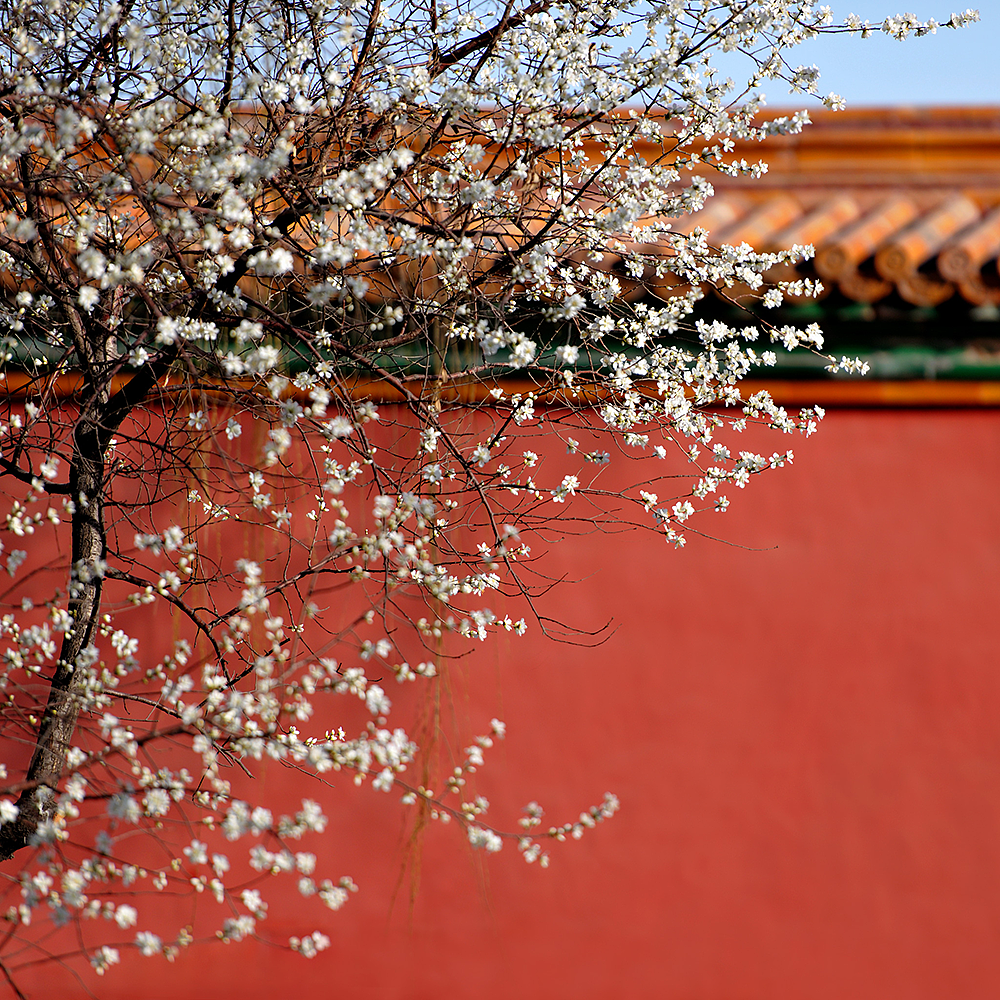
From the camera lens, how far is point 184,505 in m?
3.11

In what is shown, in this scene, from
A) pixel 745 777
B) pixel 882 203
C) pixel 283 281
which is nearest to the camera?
pixel 283 281

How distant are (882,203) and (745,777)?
2170 mm

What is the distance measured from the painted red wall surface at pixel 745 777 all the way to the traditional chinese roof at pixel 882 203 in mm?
488

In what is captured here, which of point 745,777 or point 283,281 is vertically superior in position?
point 283,281

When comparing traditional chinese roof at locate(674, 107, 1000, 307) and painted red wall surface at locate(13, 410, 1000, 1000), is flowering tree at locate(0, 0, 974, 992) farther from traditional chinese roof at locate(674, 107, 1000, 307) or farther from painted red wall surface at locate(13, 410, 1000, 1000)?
traditional chinese roof at locate(674, 107, 1000, 307)

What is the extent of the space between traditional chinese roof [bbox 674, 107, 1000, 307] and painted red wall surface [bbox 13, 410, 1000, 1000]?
0.49 m

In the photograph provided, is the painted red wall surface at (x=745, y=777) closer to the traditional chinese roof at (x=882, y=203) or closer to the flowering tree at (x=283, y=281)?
the flowering tree at (x=283, y=281)

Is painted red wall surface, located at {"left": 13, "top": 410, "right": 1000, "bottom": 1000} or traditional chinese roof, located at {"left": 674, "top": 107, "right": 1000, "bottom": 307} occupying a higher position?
traditional chinese roof, located at {"left": 674, "top": 107, "right": 1000, "bottom": 307}

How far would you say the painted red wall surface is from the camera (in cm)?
296

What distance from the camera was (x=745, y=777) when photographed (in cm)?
306

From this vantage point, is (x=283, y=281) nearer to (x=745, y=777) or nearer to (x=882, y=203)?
(x=745, y=777)

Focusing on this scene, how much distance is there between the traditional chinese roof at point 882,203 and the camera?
3.04 m

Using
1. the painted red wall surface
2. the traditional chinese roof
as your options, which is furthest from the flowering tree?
the traditional chinese roof

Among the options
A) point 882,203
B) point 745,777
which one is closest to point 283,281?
point 745,777
